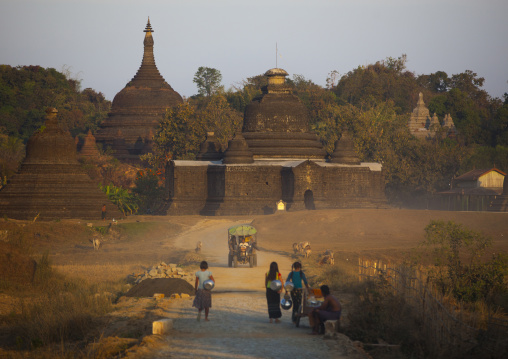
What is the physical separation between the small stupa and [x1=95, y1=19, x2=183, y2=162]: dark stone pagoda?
30.6 metres

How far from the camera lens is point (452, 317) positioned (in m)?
13.6

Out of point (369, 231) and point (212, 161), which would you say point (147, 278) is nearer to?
point (369, 231)

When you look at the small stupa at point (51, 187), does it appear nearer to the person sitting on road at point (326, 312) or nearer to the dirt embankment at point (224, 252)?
the dirt embankment at point (224, 252)

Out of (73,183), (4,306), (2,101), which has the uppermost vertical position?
(2,101)

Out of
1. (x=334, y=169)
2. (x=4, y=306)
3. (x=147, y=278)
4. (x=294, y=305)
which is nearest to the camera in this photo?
(x=294, y=305)

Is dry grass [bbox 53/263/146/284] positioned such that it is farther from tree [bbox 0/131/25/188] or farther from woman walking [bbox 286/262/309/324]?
tree [bbox 0/131/25/188]

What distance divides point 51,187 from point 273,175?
13.0m

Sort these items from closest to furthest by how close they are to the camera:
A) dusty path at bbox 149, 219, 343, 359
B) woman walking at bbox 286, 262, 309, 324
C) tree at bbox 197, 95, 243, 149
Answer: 1. dusty path at bbox 149, 219, 343, 359
2. woman walking at bbox 286, 262, 309, 324
3. tree at bbox 197, 95, 243, 149

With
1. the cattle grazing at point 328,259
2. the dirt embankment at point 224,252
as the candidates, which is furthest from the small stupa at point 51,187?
the cattle grazing at point 328,259

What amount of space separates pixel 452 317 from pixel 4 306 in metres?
10.6

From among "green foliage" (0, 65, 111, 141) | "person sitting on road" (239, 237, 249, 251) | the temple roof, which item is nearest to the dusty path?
"person sitting on road" (239, 237, 249, 251)

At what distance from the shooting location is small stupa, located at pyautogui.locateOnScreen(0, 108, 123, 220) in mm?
40031

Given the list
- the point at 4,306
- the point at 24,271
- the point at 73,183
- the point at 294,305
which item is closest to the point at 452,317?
the point at 294,305

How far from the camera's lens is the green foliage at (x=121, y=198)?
45.4 m
